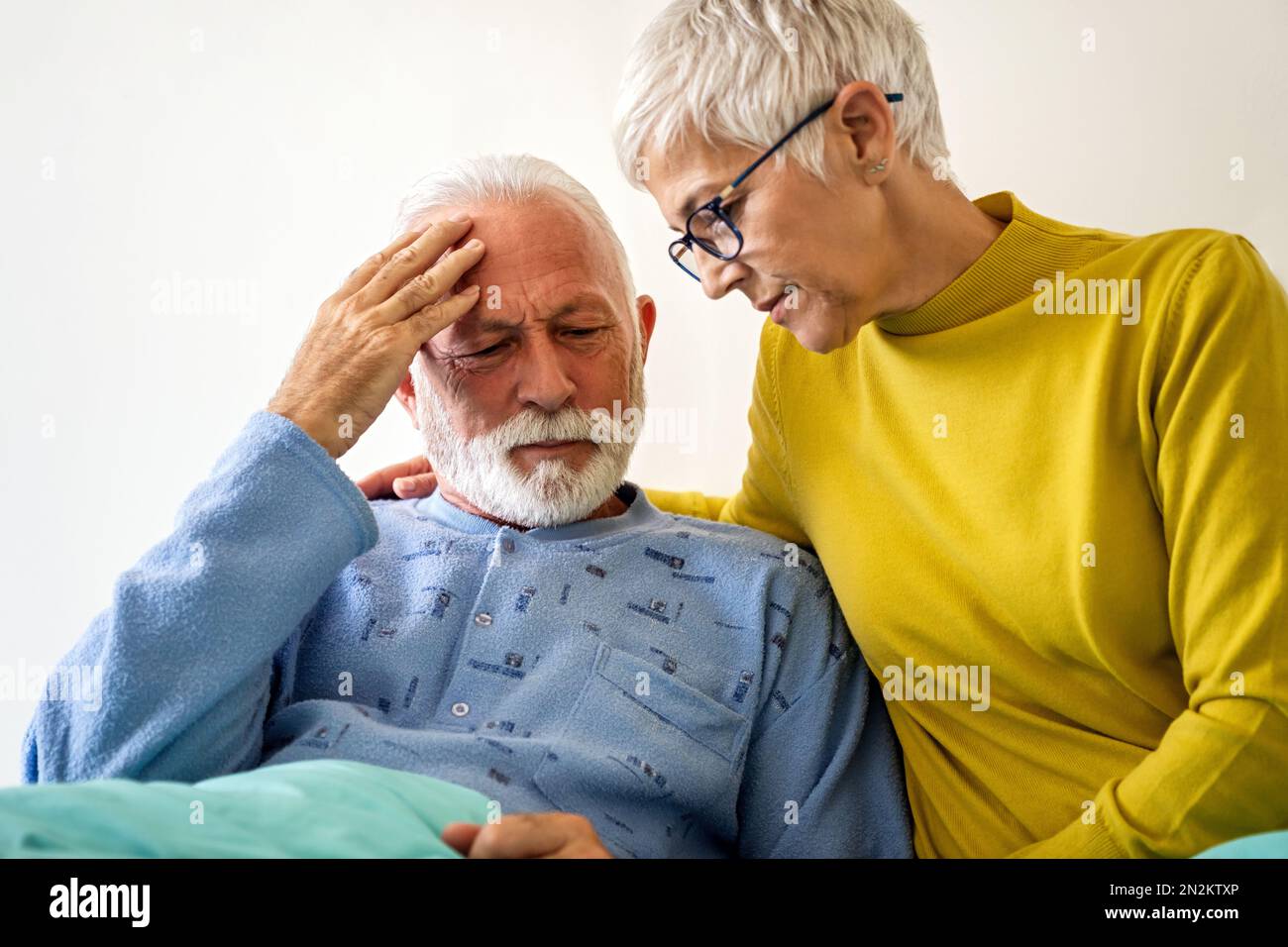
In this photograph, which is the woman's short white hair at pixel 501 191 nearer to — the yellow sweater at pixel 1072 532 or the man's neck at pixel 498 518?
the man's neck at pixel 498 518

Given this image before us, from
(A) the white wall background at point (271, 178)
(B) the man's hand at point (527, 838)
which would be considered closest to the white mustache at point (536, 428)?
(B) the man's hand at point (527, 838)

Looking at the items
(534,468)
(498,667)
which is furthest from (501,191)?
(498,667)

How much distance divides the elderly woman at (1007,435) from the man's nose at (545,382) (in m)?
0.26

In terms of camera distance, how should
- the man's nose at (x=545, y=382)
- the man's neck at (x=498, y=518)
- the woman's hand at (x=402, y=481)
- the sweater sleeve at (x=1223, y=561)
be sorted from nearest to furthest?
the sweater sleeve at (x=1223, y=561)
the man's nose at (x=545, y=382)
the man's neck at (x=498, y=518)
the woman's hand at (x=402, y=481)

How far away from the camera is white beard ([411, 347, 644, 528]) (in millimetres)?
1636

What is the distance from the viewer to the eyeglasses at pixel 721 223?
1.37m

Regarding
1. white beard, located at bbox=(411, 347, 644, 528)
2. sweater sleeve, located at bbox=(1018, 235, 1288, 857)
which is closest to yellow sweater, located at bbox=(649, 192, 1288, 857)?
sweater sleeve, located at bbox=(1018, 235, 1288, 857)

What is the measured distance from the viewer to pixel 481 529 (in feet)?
5.55

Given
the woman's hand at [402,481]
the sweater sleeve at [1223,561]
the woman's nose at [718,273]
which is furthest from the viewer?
the woman's hand at [402,481]

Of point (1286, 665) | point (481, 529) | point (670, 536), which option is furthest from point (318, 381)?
point (1286, 665)

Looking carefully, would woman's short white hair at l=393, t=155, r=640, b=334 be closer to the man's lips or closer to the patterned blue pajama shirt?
the man's lips

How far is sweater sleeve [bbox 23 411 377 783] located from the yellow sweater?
65 cm

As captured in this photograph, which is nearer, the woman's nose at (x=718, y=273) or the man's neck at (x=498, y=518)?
the woman's nose at (x=718, y=273)

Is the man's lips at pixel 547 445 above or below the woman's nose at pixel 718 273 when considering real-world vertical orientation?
below
